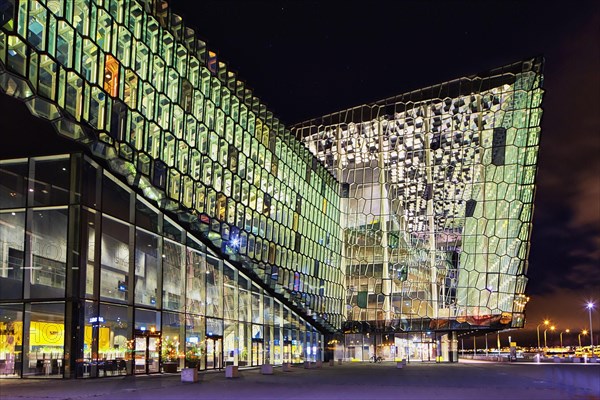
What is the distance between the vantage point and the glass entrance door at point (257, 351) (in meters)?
42.3

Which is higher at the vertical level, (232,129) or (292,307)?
(232,129)

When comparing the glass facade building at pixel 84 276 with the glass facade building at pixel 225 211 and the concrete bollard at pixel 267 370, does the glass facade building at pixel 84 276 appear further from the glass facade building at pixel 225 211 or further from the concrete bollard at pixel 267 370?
the concrete bollard at pixel 267 370

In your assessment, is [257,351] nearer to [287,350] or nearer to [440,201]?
[287,350]

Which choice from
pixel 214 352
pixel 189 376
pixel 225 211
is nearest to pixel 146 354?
pixel 189 376

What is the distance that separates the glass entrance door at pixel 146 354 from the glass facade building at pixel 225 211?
3.6 inches

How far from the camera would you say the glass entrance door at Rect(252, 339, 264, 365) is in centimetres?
4228

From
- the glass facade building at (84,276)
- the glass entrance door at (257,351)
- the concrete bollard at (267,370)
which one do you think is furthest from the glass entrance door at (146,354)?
the glass entrance door at (257,351)

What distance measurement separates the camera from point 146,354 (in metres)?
30.5

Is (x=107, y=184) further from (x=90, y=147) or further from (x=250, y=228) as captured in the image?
(x=250, y=228)

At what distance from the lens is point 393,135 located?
59.8 m

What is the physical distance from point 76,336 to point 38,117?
851 centimetres

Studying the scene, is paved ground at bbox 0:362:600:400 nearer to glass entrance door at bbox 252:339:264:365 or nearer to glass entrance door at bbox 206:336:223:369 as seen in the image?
glass entrance door at bbox 206:336:223:369

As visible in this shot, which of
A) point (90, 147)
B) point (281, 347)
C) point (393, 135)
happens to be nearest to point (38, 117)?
point (90, 147)

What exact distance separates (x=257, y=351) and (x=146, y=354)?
13414mm
